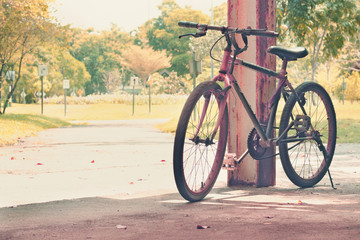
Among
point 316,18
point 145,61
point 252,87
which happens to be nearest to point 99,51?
point 145,61

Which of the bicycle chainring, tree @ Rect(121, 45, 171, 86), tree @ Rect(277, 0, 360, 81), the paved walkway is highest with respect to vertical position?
tree @ Rect(121, 45, 171, 86)

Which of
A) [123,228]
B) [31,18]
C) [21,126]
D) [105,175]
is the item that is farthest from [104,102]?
[123,228]

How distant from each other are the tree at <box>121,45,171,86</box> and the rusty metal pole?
71.8 m

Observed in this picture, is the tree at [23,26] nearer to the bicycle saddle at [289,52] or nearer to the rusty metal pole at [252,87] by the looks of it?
the rusty metal pole at [252,87]

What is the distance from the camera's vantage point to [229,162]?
20.2 ft

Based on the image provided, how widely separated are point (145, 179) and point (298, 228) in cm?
436

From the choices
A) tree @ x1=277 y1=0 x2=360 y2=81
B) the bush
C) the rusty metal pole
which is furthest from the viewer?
the bush

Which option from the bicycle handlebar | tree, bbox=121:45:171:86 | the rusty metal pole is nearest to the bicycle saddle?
the bicycle handlebar

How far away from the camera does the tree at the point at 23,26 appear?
74.7 feet

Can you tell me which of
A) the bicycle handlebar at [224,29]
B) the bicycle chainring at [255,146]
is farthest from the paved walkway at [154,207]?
the bicycle handlebar at [224,29]

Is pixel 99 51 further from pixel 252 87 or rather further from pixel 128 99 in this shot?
pixel 252 87

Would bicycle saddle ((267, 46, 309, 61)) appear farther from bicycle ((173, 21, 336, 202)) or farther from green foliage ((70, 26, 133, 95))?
green foliage ((70, 26, 133, 95))

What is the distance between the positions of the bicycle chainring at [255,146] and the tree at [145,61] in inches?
2851

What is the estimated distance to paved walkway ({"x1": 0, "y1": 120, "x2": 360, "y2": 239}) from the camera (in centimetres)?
421
